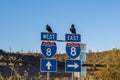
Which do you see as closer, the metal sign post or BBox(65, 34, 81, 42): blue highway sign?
the metal sign post

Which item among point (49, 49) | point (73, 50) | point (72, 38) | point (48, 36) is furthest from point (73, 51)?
point (48, 36)

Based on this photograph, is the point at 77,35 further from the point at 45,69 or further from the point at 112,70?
the point at 112,70

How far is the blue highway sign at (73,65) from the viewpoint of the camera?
21.1 meters

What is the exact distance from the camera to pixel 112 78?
32.9 m

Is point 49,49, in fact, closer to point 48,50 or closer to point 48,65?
point 48,50

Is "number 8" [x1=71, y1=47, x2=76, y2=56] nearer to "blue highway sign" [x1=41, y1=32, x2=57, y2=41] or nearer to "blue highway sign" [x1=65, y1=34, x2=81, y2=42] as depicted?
"blue highway sign" [x1=65, y1=34, x2=81, y2=42]

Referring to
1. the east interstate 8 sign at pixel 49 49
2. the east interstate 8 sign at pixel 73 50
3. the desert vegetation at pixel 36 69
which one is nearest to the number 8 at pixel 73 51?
the east interstate 8 sign at pixel 73 50

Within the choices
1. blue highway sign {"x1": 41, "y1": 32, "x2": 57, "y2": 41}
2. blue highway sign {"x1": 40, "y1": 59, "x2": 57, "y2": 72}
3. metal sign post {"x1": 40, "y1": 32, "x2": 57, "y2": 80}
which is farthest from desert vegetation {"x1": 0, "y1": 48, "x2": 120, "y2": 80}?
blue highway sign {"x1": 41, "y1": 32, "x2": 57, "y2": 41}

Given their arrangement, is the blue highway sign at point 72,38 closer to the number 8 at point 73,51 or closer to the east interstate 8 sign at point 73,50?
the east interstate 8 sign at point 73,50

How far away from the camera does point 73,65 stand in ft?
69.4

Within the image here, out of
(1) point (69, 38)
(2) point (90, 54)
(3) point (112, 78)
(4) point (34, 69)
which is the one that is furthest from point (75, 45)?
(2) point (90, 54)

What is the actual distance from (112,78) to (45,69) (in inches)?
525

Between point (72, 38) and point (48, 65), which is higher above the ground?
point (72, 38)

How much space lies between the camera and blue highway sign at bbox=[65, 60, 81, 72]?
2108 cm
